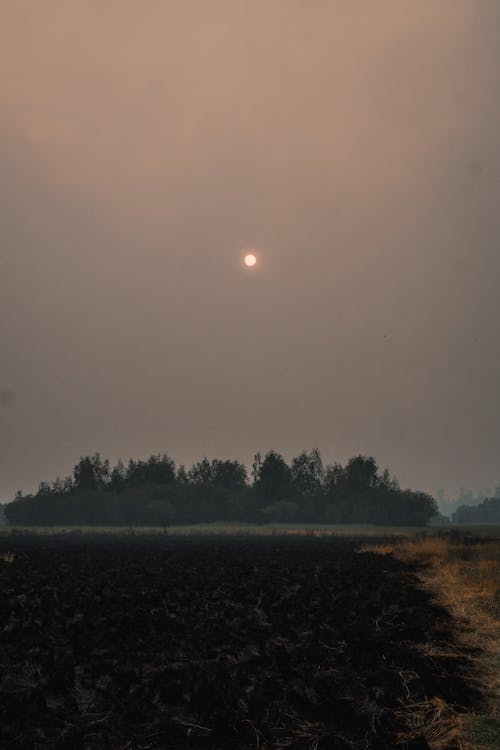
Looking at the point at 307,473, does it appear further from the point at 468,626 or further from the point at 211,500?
the point at 468,626

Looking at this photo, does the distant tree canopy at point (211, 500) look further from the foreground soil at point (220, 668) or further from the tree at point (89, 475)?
the foreground soil at point (220, 668)

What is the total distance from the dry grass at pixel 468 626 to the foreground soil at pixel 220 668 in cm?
29

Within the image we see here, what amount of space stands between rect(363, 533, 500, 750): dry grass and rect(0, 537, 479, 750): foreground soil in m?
0.29

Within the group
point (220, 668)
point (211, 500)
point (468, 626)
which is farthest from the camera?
point (211, 500)

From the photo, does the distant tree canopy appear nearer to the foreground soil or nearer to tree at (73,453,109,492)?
tree at (73,453,109,492)

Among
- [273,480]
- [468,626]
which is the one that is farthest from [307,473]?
[468,626]

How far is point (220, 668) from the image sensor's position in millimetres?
Answer: 9648

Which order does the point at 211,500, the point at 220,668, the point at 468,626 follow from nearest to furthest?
1. the point at 220,668
2. the point at 468,626
3. the point at 211,500

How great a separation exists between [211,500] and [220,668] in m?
128

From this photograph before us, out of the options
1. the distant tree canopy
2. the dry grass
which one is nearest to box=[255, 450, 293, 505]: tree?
the distant tree canopy

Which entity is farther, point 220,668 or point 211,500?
point 211,500

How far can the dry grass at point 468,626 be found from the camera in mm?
7262

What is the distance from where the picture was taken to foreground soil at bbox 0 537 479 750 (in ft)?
23.8

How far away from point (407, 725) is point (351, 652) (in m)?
3.71
